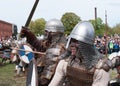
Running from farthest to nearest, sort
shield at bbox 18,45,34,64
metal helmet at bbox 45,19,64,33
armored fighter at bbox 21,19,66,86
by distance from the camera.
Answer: shield at bbox 18,45,34,64 → metal helmet at bbox 45,19,64,33 → armored fighter at bbox 21,19,66,86

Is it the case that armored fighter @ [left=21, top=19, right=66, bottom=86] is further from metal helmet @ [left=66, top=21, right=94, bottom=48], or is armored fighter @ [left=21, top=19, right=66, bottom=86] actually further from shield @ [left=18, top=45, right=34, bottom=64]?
metal helmet @ [left=66, top=21, right=94, bottom=48]

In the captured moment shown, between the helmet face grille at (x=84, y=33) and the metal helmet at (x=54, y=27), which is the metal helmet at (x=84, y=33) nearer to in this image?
the helmet face grille at (x=84, y=33)

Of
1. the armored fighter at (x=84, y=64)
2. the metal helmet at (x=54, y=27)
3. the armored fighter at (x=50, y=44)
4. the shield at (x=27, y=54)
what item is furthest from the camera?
the shield at (x=27, y=54)

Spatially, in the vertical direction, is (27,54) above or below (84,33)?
below

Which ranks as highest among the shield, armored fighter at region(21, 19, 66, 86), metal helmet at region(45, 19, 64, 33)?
metal helmet at region(45, 19, 64, 33)

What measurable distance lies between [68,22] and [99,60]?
3614cm

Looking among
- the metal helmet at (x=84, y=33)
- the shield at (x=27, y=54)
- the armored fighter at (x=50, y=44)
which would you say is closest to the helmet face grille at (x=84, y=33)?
the metal helmet at (x=84, y=33)

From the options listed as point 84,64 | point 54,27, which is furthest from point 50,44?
point 84,64

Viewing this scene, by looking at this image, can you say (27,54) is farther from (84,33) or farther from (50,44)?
(84,33)

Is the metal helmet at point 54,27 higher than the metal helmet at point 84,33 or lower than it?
lower

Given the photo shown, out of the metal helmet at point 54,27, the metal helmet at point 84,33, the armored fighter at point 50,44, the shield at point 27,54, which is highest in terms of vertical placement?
the metal helmet at point 84,33

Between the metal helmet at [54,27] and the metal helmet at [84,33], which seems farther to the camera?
the metal helmet at [54,27]

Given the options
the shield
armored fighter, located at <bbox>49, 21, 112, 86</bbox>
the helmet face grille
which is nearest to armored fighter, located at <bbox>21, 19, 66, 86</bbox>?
the shield

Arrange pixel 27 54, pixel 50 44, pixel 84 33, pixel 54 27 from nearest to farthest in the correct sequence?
pixel 84 33, pixel 50 44, pixel 54 27, pixel 27 54
